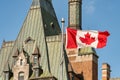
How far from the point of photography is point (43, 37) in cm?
9288

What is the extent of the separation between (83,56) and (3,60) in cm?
1336

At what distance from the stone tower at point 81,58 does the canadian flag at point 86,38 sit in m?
23.6

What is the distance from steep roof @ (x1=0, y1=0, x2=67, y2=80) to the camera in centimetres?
8925

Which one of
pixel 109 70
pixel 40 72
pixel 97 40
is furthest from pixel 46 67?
pixel 97 40

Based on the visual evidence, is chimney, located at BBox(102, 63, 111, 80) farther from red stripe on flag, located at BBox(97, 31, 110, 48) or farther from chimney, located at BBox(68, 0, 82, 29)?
red stripe on flag, located at BBox(97, 31, 110, 48)

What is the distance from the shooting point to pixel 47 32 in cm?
9456

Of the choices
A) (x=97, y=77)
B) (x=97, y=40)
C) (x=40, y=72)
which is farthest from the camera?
(x=97, y=77)

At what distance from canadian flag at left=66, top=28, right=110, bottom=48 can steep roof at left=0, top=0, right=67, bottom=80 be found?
60.8 ft

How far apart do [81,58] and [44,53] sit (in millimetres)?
6550

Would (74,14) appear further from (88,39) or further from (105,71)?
(88,39)

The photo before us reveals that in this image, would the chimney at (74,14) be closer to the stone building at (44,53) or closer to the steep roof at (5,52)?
the stone building at (44,53)

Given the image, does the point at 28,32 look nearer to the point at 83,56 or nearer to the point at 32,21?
the point at 32,21

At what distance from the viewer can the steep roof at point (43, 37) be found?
293 ft

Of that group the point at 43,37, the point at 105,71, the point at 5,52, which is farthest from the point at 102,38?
the point at 5,52
